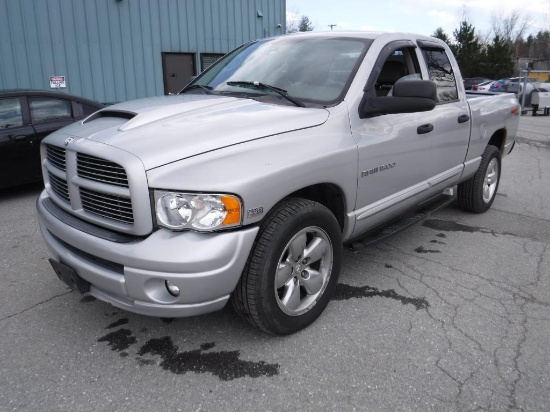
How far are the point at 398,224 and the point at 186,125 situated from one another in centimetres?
211

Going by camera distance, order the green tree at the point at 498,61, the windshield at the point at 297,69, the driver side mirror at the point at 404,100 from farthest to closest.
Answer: the green tree at the point at 498,61, the windshield at the point at 297,69, the driver side mirror at the point at 404,100

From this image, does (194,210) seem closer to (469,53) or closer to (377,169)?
(377,169)

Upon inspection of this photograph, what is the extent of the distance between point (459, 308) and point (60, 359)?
2.60 meters

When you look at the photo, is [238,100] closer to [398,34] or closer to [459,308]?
[398,34]

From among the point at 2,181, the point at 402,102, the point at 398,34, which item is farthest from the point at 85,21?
the point at 402,102

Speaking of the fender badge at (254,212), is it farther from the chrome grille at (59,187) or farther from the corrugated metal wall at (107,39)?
the corrugated metal wall at (107,39)

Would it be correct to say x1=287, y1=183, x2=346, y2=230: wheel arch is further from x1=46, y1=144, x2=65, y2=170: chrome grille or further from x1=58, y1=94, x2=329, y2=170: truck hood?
x1=46, y1=144, x2=65, y2=170: chrome grille

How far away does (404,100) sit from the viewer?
305 cm

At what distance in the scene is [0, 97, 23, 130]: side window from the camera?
6039mm

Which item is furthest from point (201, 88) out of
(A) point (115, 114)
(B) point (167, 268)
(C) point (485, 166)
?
(C) point (485, 166)

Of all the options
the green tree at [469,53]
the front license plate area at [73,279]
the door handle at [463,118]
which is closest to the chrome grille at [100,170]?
the front license plate area at [73,279]

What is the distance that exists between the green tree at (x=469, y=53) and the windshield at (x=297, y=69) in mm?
52623

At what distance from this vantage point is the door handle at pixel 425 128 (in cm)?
362

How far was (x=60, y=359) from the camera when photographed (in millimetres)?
2619
